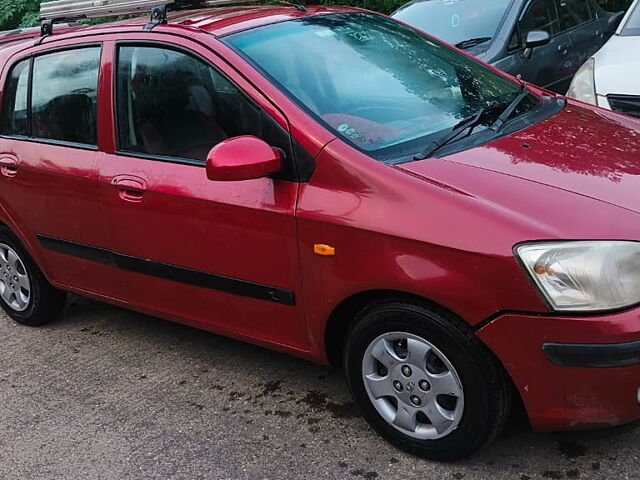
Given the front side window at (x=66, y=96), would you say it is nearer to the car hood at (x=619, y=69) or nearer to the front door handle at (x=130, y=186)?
the front door handle at (x=130, y=186)

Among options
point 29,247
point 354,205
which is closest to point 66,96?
point 29,247

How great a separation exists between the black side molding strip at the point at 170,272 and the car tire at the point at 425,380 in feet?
1.31

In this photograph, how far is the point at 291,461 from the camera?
118 inches

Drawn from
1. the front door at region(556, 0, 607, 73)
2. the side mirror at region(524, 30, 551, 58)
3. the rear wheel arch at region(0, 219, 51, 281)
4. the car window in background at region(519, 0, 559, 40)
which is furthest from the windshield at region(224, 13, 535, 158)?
the front door at region(556, 0, 607, 73)

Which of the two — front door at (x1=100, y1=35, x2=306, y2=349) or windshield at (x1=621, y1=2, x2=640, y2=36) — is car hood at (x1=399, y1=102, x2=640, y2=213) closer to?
front door at (x1=100, y1=35, x2=306, y2=349)

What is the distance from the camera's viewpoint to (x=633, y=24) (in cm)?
573

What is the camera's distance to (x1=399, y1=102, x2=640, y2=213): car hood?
2648 millimetres

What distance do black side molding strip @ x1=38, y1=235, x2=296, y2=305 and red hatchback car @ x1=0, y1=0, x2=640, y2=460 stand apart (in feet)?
0.04

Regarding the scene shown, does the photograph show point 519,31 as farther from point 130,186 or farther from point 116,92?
point 130,186

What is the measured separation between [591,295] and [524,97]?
1.50 meters

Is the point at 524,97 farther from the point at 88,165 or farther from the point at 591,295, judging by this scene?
the point at 88,165

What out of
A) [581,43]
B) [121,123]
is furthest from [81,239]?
[581,43]

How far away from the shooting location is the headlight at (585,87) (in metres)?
5.00

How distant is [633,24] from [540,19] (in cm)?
98
